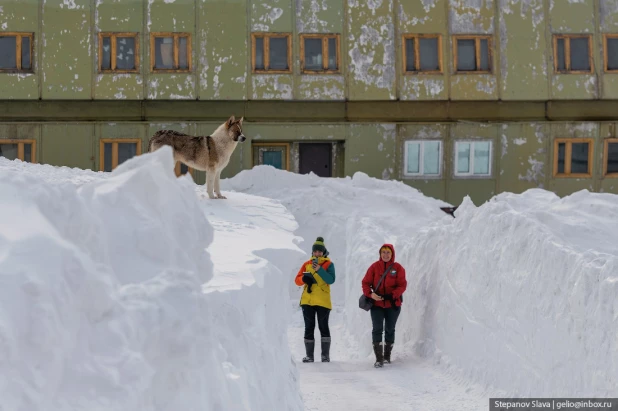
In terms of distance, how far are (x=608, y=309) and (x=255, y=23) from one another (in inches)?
737

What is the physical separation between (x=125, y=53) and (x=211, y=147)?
11645 millimetres

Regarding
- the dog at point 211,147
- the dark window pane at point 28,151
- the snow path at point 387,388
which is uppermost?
the dark window pane at point 28,151

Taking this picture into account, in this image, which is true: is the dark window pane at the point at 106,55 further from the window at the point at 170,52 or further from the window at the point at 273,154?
the window at the point at 273,154

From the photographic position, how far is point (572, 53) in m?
26.4

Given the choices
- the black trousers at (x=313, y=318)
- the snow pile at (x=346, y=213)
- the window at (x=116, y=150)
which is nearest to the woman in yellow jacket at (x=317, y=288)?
the black trousers at (x=313, y=318)

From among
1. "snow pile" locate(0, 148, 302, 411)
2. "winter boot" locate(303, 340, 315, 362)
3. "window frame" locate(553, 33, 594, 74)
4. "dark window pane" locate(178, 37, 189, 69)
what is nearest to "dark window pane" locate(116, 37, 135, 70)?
"dark window pane" locate(178, 37, 189, 69)

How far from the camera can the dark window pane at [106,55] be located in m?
25.5

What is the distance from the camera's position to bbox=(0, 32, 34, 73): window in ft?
83.4

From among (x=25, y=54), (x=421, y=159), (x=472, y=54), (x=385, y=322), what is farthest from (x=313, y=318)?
(x=25, y=54)

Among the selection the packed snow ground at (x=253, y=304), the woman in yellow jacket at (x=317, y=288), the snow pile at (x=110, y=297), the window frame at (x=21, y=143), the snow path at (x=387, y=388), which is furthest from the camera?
the window frame at (x=21, y=143)

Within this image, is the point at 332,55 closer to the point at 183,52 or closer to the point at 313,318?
the point at 183,52

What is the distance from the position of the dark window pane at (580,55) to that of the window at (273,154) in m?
8.17

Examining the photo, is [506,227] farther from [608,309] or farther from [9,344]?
[9,344]

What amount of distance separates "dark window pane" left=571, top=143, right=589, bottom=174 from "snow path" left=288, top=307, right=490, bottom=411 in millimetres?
15207
